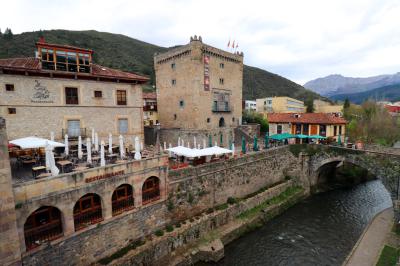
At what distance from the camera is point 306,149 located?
28.9 meters

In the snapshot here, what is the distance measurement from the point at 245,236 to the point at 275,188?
8.11 m

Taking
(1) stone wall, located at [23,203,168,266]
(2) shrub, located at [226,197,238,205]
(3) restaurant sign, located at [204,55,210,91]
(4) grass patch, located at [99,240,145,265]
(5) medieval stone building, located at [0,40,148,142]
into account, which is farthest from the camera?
(3) restaurant sign, located at [204,55,210,91]

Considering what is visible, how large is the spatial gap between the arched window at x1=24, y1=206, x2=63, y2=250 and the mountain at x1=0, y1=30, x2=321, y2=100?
65465 mm

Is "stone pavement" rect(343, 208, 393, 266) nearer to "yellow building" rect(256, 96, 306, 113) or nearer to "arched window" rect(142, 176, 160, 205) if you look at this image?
"arched window" rect(142, 176, 160, 205)

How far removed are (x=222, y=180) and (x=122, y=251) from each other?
10.2m

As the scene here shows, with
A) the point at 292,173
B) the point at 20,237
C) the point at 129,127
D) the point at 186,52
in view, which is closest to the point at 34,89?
the point at 129,127

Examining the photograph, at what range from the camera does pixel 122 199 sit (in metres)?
13.7

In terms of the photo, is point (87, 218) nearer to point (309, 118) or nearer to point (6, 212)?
point (6, 212)

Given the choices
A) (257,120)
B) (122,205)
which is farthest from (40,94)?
(257,120)

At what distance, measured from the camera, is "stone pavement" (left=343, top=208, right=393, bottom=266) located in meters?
13.5

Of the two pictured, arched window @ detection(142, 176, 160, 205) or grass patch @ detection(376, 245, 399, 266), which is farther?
arched window @ detection(142, 176, 160, 205)

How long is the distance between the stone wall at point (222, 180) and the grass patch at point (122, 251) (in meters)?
3.31

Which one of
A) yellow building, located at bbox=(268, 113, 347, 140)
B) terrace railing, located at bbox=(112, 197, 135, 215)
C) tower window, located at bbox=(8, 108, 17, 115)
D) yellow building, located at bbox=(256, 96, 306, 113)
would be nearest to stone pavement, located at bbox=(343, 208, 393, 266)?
yellow building, located at bbox=(268, 113, 347, 140)

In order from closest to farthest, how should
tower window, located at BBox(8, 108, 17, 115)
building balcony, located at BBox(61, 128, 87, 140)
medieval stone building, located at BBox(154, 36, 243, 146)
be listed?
tower window, located at BBox(8, 108, 17, 115) < building balcony, located at BBox(61, 128, 87, 140) < medieval stone building, located at BBox(154, 36, 243, 146)
